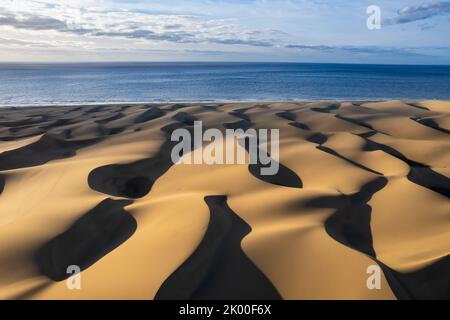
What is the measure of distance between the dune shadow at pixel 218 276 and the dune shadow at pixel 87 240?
104cm

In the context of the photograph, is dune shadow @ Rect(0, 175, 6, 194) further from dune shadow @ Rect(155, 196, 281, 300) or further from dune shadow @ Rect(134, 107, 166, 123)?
dune shadow @ Rect(134, 107, 166, 123)

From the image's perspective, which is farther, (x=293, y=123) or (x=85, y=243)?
(x=293, y=123)

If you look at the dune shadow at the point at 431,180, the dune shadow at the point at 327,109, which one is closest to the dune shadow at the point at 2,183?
the dune shadow at the point at 431,180

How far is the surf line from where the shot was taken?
7188 millimetres

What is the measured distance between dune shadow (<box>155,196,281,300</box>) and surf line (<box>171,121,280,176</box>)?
9.08ft

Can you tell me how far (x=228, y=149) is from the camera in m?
7.91

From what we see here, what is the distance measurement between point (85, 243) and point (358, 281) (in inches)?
115

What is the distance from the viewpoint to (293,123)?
10.9m

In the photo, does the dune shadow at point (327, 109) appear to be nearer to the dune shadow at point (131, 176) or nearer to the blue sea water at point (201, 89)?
the dune shadow at point (131, 176)

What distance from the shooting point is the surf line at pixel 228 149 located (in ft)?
23.6

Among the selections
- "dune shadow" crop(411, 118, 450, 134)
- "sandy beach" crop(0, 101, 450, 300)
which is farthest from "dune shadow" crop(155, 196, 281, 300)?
"dune shadow" crop(411, 118, 450, 134)

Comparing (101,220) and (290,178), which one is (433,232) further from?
(101,220)
